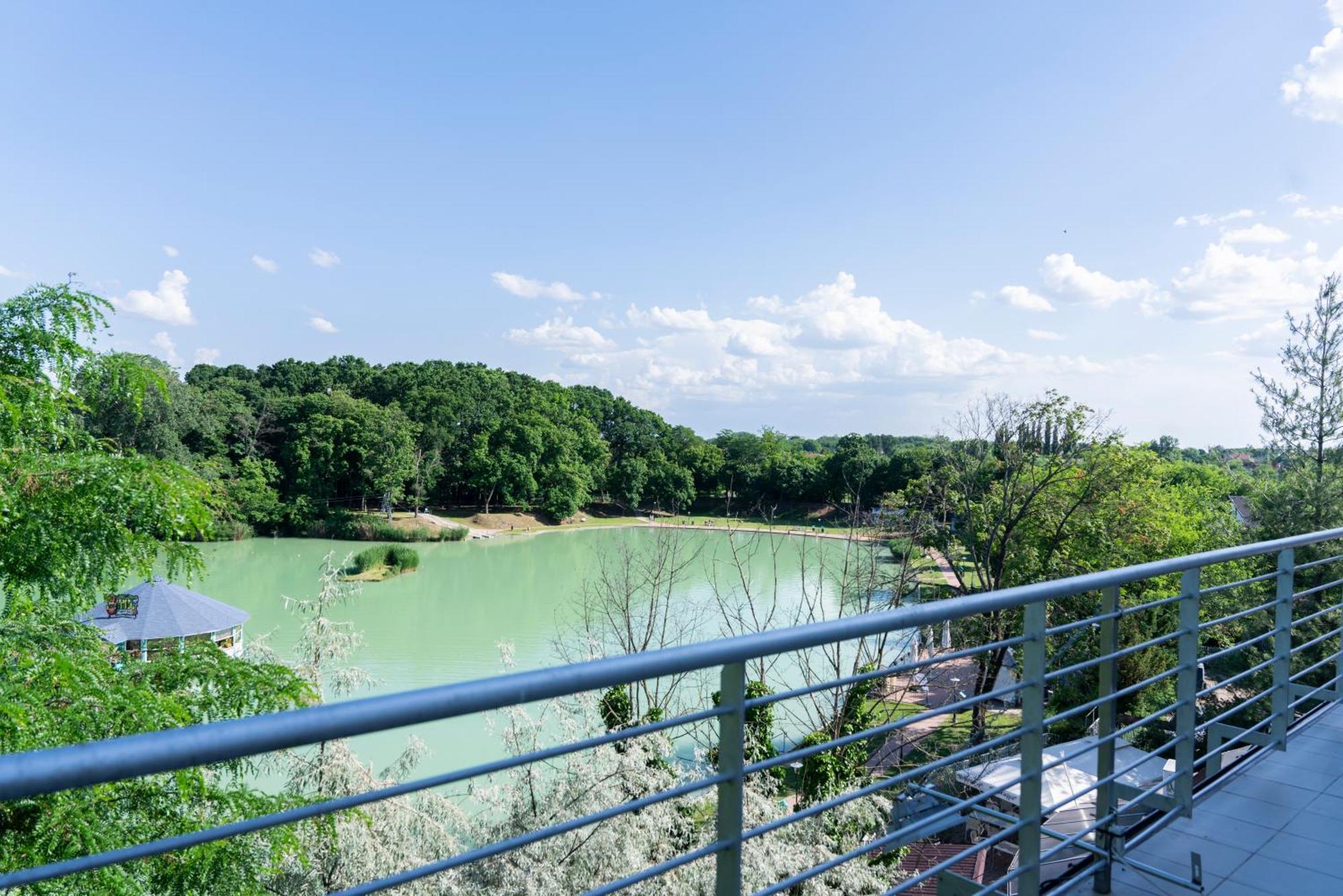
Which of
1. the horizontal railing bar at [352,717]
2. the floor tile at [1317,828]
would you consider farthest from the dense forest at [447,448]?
the horizontal railing bar at [352,717]

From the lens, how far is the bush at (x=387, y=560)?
29.7 meters

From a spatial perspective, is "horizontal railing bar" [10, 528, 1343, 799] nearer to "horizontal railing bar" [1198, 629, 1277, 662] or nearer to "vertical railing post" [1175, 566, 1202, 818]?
"horizontal railing bar" [1198, 629, 1277, 662]

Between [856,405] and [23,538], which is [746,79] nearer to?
[856,405]

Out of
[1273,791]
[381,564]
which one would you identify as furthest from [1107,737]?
[381,564]

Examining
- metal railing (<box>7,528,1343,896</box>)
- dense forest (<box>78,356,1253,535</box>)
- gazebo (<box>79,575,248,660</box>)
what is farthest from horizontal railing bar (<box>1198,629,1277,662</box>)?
dense forest (<box>78,356,1253,535</box>)

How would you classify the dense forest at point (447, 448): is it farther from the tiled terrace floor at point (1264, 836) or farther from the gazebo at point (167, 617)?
the tiled terrace floor at point (1264, 836)

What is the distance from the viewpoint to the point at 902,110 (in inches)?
690

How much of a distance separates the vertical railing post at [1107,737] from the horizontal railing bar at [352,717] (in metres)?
0.91

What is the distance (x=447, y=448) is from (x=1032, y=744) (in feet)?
154

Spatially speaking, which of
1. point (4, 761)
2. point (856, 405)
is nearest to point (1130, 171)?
point (856, 405)

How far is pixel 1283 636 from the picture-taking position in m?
2.64

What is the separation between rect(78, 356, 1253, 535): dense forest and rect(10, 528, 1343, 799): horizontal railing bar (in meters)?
31.4

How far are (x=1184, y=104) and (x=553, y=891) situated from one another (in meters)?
13.7

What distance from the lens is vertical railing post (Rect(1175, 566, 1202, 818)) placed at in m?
2.21
